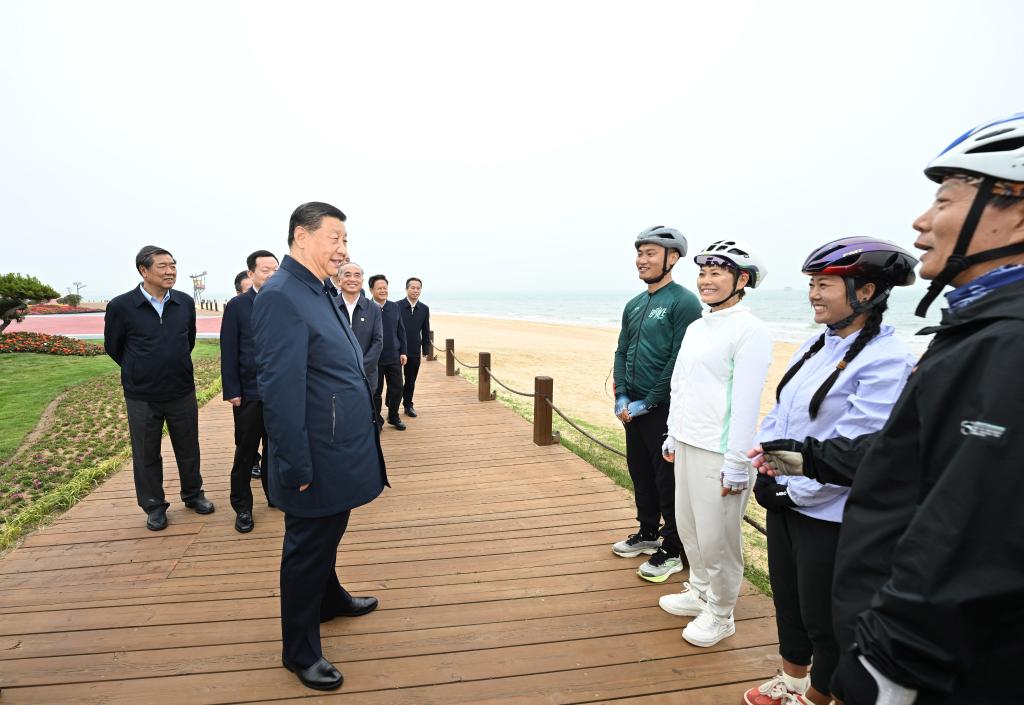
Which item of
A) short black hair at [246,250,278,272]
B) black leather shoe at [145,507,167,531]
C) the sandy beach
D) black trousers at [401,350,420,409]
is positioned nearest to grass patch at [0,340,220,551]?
black leather shoe at [145,507,167,531]

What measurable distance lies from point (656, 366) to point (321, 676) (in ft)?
8.04

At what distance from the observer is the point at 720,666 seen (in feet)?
8.24

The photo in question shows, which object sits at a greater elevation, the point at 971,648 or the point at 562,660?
the point at 971,648

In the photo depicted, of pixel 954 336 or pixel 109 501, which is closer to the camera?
pixel 954 336

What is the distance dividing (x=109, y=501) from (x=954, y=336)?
580 cm

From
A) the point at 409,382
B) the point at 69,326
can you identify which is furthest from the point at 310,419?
the point at 69,326

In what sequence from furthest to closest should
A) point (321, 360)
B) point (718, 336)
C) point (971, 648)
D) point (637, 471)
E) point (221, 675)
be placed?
point (637, 471) < point (718, 336) < point (221, 675) < point (321, 360) < point (971, 648)

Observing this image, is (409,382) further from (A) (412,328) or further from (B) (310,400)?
(B) (310,400)

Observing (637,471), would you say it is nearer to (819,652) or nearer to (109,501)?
(819,652)

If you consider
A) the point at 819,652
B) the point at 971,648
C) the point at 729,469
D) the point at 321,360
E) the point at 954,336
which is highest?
the point at 954,336

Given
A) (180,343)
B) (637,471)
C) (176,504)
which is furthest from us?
(176,504)

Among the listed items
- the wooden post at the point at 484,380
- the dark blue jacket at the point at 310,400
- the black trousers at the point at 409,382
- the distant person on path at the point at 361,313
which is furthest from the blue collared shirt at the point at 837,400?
the wooden post at the point at 484,380

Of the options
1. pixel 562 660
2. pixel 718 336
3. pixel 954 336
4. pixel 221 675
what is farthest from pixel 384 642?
pixel 954 336

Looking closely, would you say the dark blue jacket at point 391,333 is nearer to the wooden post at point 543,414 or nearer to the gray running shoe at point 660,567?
the wooden post at point 543,414
